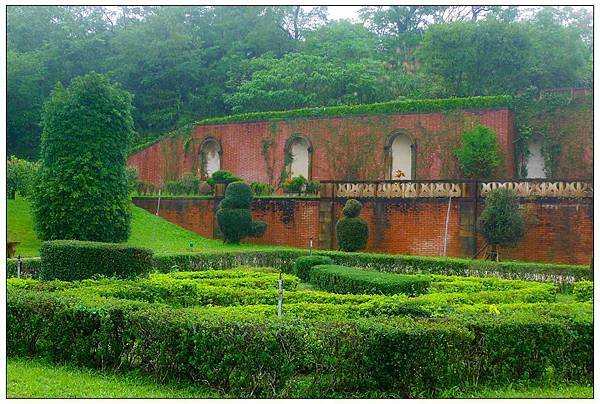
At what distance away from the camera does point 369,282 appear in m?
12.9

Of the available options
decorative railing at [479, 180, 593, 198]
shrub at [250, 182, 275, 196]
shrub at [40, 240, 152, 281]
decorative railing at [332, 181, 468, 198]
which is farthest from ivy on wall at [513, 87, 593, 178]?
shrub at [40, 240, 152, 281]

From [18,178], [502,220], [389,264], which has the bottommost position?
[389,264]

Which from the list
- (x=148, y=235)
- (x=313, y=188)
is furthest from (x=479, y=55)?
(x=148, y=235)

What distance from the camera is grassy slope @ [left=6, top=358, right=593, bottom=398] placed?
645cm

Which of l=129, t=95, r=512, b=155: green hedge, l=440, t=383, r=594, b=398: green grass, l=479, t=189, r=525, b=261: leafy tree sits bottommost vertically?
l=440, t=383, r=594, b=398: green grass

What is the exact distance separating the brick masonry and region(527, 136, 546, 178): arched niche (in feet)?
24.3

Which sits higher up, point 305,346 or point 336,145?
point 336,145

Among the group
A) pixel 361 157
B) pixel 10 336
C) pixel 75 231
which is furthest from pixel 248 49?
pixel 10 336

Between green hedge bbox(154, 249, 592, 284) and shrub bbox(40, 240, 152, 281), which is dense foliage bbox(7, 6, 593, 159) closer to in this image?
green hedge bbox(154, 249, 592, 284)

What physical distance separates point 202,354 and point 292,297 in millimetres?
4815

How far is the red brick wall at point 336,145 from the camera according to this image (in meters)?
27.9

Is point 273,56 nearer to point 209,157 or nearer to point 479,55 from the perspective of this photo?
point 209,157

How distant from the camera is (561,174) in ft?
88.9

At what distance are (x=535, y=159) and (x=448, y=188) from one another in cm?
763
